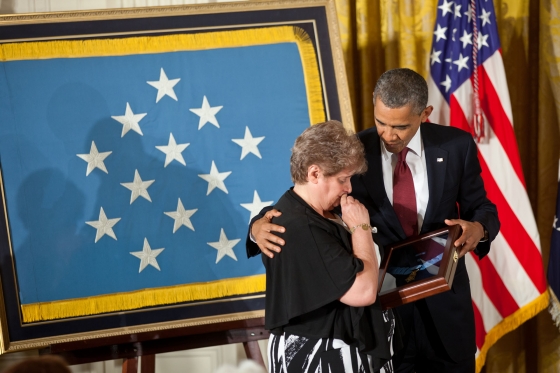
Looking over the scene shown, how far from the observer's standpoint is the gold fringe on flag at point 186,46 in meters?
2.94

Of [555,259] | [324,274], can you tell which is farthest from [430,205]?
[555,259]

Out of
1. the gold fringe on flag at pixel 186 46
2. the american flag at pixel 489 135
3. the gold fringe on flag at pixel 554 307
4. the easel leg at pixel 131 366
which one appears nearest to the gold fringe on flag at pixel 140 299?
the easel leg at pixel 131 366

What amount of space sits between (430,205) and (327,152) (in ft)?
2.47

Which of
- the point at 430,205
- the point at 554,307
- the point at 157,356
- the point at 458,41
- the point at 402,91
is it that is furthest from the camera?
the point at 157,356

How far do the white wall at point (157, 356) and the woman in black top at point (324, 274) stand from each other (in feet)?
6.46

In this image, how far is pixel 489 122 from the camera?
367 centimetres

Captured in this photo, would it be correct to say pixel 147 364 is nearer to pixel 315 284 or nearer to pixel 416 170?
pixel 315 284

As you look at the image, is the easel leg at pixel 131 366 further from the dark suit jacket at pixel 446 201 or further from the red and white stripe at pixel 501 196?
the red and white stripe at pixel 501 196

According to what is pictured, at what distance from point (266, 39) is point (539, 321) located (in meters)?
2.51

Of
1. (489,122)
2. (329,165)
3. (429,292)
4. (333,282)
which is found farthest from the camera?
(489,122)

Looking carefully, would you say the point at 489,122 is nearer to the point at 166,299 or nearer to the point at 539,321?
the point at 539,321

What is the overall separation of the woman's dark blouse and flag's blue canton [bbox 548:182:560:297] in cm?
216

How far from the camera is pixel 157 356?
4055 mm

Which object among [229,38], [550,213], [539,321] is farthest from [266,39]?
[539,321]
